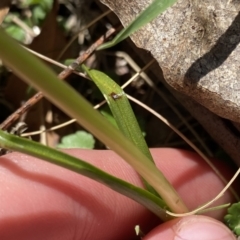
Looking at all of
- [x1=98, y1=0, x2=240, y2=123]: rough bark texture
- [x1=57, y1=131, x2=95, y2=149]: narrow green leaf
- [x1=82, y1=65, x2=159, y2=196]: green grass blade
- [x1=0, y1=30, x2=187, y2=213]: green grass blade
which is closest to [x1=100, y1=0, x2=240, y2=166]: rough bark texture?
[x1=98, y1=0, x2=240, y2=123]: rough bark texture

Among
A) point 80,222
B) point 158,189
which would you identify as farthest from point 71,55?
point 158,189

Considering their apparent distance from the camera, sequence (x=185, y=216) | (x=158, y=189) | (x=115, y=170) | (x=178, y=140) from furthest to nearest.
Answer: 1. (x=178, y=140)
2. (x=115, y=170)
3. (x=185, y=216)
4. (x=158, y=189)

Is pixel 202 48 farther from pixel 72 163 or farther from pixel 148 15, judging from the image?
pixel 72 163

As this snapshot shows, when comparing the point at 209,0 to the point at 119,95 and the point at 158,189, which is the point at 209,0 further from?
the point at 158,189

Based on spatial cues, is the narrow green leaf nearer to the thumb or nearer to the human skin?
the human skin

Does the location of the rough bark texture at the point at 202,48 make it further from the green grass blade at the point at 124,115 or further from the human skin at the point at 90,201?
the human skin at the point at 90,201

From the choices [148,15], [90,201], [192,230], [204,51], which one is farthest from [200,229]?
[148,15]
